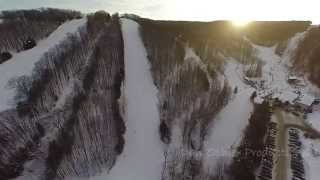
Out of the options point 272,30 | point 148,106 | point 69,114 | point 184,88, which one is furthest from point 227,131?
point 272,30

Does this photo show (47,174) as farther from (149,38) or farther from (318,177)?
(149,38)

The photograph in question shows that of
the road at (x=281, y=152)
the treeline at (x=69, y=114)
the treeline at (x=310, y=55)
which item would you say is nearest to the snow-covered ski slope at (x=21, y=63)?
the treeline at (x=69, y=114)

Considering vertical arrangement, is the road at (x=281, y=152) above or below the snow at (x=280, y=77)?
below

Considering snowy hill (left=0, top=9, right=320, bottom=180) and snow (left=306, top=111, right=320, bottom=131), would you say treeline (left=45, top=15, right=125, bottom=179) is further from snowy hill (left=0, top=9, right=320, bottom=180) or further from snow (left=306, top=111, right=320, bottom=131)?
snow (left=306, top=111, right=320, bottom=131)

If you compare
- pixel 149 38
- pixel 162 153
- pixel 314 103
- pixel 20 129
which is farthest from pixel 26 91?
pixel 314 103

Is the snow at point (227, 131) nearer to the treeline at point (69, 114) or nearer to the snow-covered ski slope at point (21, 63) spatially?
the treeline at point (69, 114)

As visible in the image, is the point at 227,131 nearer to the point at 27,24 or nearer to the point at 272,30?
the point at 27,24

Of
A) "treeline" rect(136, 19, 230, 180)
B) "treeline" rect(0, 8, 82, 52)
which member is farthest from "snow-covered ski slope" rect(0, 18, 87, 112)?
"treeline" rect(136, 19, 230, 180)
